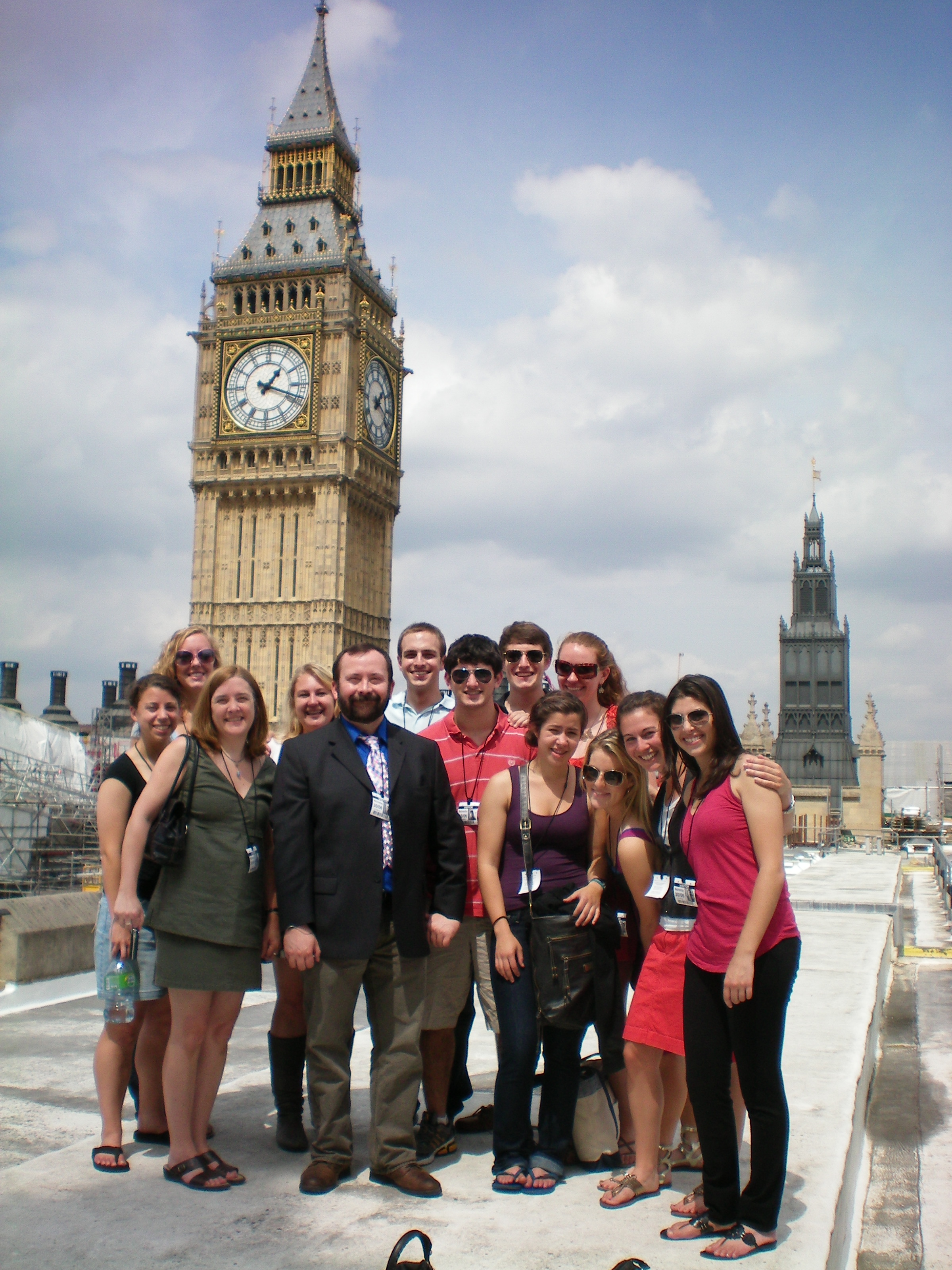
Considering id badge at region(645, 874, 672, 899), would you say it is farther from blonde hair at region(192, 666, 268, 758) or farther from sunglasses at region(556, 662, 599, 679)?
blonde hair at region(192, 666, 268, 758)

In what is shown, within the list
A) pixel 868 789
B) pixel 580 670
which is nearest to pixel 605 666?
pixel 580 670

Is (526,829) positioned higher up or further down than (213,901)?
higher up

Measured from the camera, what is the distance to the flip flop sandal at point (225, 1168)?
10.2ft

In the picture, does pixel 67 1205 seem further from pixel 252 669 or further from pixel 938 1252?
pixel 252 669

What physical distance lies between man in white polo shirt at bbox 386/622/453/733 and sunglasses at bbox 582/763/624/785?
86cm

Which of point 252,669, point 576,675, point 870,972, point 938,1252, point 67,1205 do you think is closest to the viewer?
point 67,1205

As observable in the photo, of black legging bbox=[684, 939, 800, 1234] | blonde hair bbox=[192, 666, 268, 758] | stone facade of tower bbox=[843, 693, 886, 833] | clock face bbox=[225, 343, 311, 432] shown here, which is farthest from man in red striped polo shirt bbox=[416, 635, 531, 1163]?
stone facade of tower bbox=[843, 693, 886, 833]

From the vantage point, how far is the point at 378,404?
148 feet

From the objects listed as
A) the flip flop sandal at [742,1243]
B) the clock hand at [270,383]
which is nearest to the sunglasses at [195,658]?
the flip flop sandal at [742,1243]

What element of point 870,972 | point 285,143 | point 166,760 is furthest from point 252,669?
point 166,760

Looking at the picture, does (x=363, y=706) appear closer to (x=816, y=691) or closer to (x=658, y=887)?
(x=658, y=887)

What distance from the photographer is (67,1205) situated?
289cm

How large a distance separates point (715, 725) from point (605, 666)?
1.20 m

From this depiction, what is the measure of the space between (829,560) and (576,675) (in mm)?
62032
